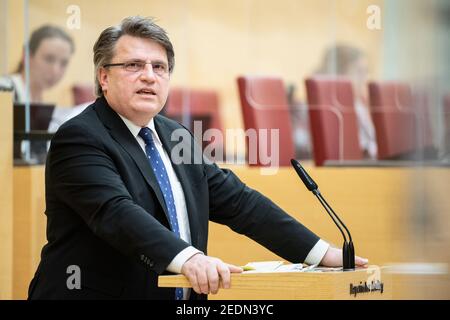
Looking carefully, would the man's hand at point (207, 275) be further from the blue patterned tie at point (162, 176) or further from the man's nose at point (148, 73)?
the man's nose at point (148, 73)

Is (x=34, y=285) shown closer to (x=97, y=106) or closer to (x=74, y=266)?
(x=74, y=266)

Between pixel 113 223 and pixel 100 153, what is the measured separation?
0.77ft

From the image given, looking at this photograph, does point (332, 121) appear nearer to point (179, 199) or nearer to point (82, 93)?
point (82, 93)

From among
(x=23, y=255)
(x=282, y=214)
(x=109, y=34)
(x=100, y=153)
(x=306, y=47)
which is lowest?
(x=23, y=255)

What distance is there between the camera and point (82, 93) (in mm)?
5523

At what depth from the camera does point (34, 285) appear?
2.51 m

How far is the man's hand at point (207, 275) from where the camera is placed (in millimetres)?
2131

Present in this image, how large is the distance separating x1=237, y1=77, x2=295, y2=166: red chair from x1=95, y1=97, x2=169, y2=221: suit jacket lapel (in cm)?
230

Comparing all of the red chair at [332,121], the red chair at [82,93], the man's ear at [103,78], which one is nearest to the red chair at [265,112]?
the red chair at [332,121]

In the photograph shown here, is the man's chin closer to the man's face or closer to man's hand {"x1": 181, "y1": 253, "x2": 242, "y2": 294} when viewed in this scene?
the man's face

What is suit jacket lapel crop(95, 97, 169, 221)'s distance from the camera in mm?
2477

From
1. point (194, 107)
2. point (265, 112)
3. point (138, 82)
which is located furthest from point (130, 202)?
point (194, 107)
